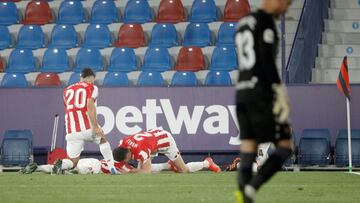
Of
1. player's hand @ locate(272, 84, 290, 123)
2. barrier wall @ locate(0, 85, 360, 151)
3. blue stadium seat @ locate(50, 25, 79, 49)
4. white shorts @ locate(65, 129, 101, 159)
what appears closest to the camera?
player's hand @ locate(272, 84, 290, 123)

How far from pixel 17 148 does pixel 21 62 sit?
3.43 metres

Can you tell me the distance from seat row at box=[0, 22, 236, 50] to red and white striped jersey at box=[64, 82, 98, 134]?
5591 millimetres

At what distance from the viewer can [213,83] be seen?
22.2 m

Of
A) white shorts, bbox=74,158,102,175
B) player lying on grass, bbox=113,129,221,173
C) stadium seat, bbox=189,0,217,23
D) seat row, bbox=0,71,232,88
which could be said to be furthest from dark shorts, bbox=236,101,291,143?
stadium seat, bbox=189,0,217,23

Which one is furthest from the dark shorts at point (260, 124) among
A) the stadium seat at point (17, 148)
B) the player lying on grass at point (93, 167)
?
the stadium seat at point (17, 148)


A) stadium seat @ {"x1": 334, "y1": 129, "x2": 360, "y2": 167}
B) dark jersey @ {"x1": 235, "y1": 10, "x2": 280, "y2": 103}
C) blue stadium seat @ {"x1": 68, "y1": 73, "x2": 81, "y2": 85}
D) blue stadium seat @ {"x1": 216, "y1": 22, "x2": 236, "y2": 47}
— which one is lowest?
stadium seat @ {"x1": 334, "y1": 129, "x2": 360, "y2": 167}

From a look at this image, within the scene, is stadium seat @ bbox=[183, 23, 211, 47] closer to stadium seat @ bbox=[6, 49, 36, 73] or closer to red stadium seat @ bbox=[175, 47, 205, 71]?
red stadium seat @ bbox=[175, 47, 205, 71]

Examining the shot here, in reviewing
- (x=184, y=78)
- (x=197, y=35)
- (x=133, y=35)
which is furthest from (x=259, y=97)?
(x=133, y=35)

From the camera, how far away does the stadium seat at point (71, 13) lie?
24.5m

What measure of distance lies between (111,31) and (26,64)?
2.18 meters

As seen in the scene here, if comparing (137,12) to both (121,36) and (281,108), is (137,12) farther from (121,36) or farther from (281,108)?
(281,108)

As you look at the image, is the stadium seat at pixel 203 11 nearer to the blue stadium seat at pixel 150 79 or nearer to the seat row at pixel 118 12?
the seat row at pixel 118 12

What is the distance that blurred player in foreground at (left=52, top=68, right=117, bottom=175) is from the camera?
18.0 metres

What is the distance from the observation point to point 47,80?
75.0 feet
